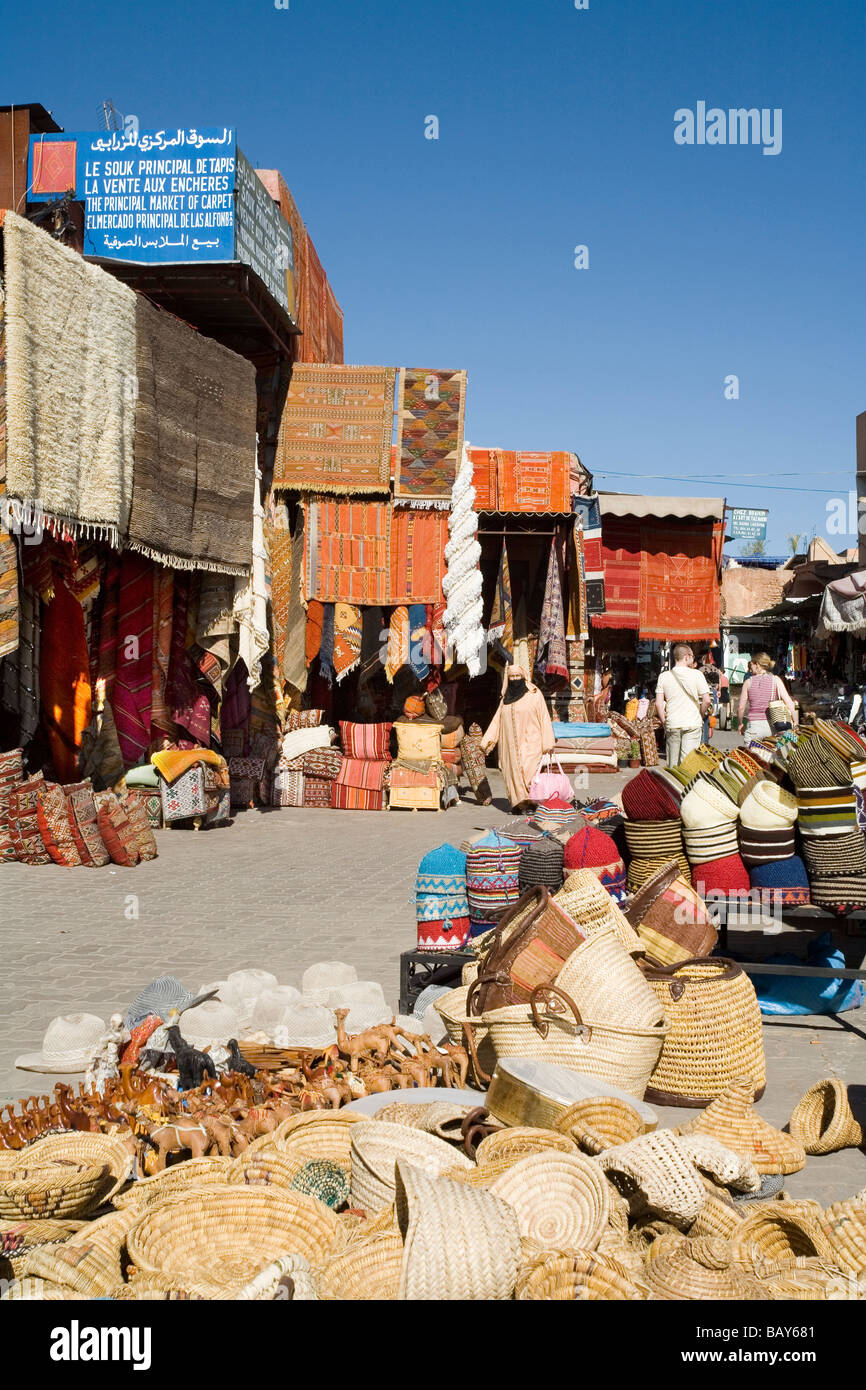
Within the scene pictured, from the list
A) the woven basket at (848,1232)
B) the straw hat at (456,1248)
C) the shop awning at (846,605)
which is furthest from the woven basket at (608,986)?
the shop awning at (846,605)

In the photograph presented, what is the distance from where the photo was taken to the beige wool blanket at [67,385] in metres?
→ 7.89

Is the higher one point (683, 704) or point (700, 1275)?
point (683, 704)

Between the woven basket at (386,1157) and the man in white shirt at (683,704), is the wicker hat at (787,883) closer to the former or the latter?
the woven basket at (386,1157)

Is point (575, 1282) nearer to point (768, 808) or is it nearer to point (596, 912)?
point (596, 912)

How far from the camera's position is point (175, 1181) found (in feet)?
10.2

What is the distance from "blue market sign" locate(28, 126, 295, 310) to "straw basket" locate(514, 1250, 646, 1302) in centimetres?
1015

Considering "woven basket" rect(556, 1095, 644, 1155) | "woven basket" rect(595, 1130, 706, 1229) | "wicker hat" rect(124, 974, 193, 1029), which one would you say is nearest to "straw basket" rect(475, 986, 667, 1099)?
"woven basket" rect(556, 1095, 644, 1155)

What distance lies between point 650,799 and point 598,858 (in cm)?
42

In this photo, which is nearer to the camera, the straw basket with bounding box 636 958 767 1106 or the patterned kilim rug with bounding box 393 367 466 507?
the straw basket with bounding box 636 958 767 1106

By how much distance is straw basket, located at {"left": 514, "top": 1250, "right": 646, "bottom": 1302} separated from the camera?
2.44 m

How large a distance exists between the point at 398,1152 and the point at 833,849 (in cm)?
263

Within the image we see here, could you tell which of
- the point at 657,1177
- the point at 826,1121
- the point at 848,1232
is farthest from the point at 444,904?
the point at 848,1232

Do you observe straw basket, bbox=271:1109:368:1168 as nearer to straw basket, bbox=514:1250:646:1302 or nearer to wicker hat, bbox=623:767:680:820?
straw basket, bbox=514:1250:646:1302
